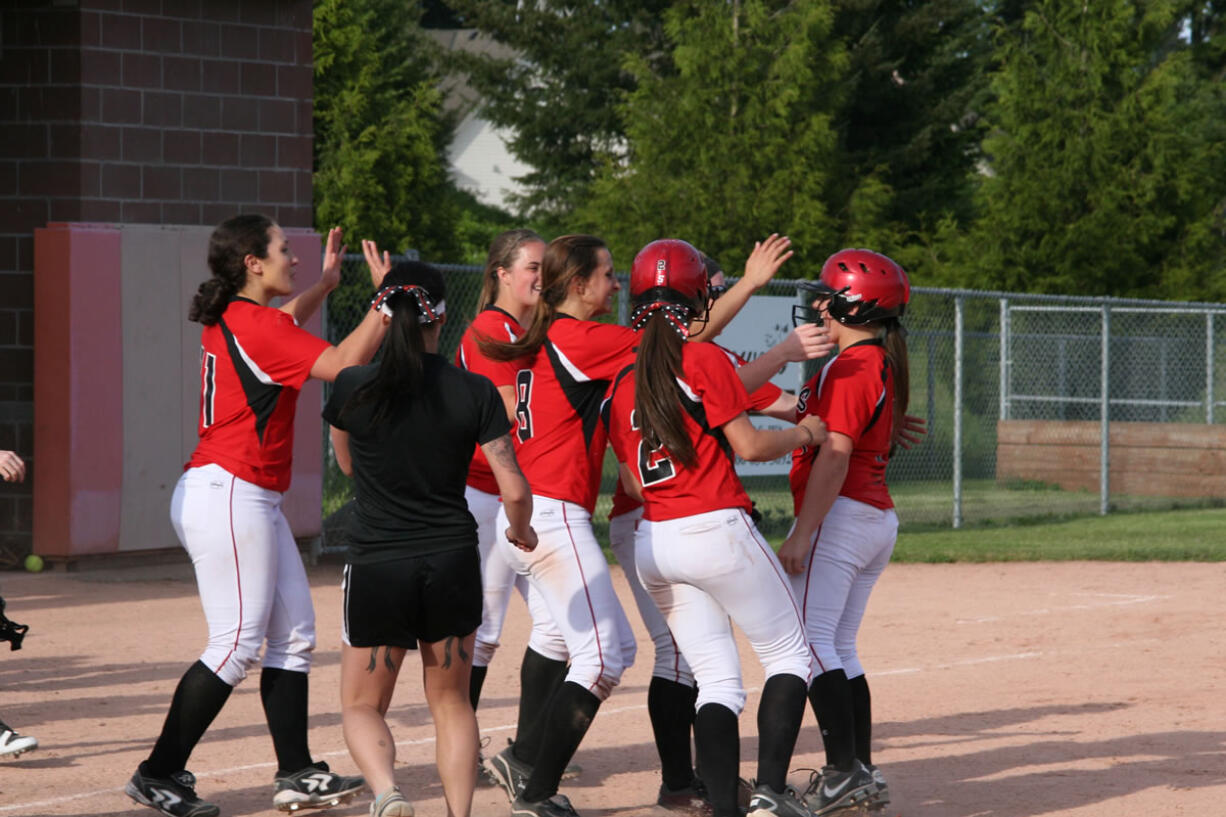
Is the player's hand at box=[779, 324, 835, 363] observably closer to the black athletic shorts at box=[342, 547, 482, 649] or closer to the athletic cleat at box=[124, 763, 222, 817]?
the black athletic shorts at box=[342, 547, 482, 649]

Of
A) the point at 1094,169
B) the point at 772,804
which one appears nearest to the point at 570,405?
the point at 772,804

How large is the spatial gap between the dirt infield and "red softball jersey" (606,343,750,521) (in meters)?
1.47

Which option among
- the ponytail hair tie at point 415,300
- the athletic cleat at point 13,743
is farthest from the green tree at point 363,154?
the ponytail hair tie at point 415,300

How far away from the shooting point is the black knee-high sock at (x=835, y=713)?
232 inches

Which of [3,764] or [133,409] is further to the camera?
[133,409]

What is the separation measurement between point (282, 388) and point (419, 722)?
2.36 m

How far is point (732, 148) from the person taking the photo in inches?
982

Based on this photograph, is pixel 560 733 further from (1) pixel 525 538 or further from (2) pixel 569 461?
(2) pixel 569 461

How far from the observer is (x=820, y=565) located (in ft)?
19.6

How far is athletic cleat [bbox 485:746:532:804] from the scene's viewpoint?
20.5ft

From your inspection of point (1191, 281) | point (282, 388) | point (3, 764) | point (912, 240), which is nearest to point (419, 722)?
point (3, 764)

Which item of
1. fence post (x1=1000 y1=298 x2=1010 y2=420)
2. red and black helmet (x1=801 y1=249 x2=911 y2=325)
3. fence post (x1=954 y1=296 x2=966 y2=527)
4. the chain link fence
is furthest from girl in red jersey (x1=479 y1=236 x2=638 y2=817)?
fence post (x1=1000 y1=298 x2=1010 y2=420)

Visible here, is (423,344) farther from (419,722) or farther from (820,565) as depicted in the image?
(419,722)

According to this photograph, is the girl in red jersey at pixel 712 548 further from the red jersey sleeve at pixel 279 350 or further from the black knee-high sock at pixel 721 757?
the red jersey sleeve at pixel 279 350
